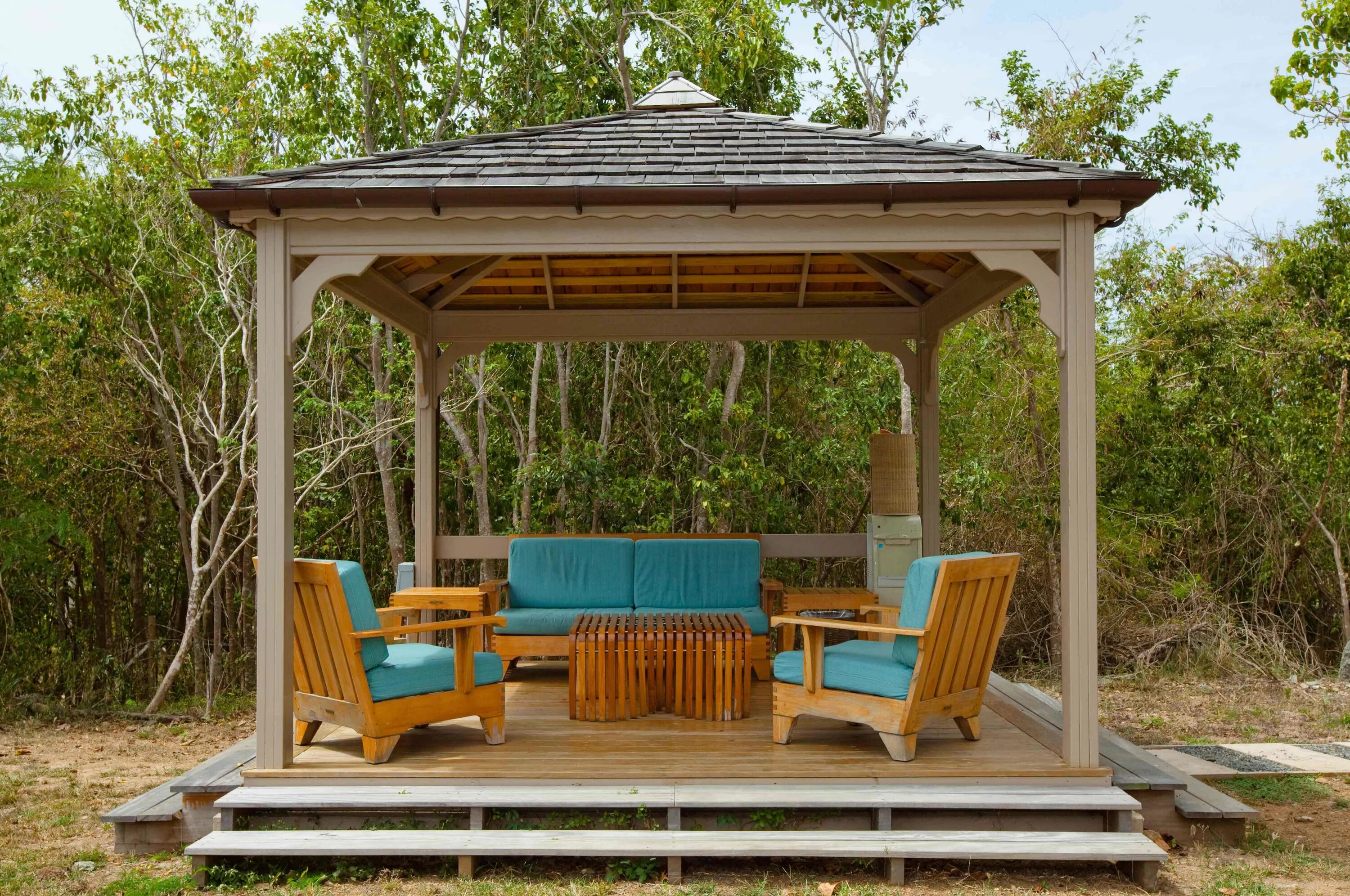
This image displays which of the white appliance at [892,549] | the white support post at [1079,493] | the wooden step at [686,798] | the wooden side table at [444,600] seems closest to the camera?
the wooden step at [686,798]

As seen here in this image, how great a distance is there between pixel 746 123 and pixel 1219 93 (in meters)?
17.5

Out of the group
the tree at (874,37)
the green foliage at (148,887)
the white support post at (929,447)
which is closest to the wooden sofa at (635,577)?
the white support post at (929,447)

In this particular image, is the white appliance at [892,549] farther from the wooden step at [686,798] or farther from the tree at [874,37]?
the tree at [874,37]

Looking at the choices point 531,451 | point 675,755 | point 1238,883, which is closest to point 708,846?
point 675,755

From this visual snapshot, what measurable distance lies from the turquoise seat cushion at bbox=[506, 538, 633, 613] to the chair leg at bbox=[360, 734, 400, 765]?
8.72ft

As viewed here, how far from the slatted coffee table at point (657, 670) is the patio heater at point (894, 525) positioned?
2.19 meters

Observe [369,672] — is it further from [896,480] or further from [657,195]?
[896,480]

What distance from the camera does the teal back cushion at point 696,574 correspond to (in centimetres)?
765

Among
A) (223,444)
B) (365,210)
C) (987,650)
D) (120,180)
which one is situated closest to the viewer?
(365,210)

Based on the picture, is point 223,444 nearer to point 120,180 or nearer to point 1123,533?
point 120,180

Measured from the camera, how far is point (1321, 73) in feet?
27.9

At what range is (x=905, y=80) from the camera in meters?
11.5

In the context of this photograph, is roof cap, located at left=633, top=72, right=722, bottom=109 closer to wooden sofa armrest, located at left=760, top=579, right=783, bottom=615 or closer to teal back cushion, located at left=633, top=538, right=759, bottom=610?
teal back cushion, located at left=633, top=538, right=759, bottom=610

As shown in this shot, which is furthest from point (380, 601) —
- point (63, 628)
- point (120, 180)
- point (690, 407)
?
point (120, 180)
